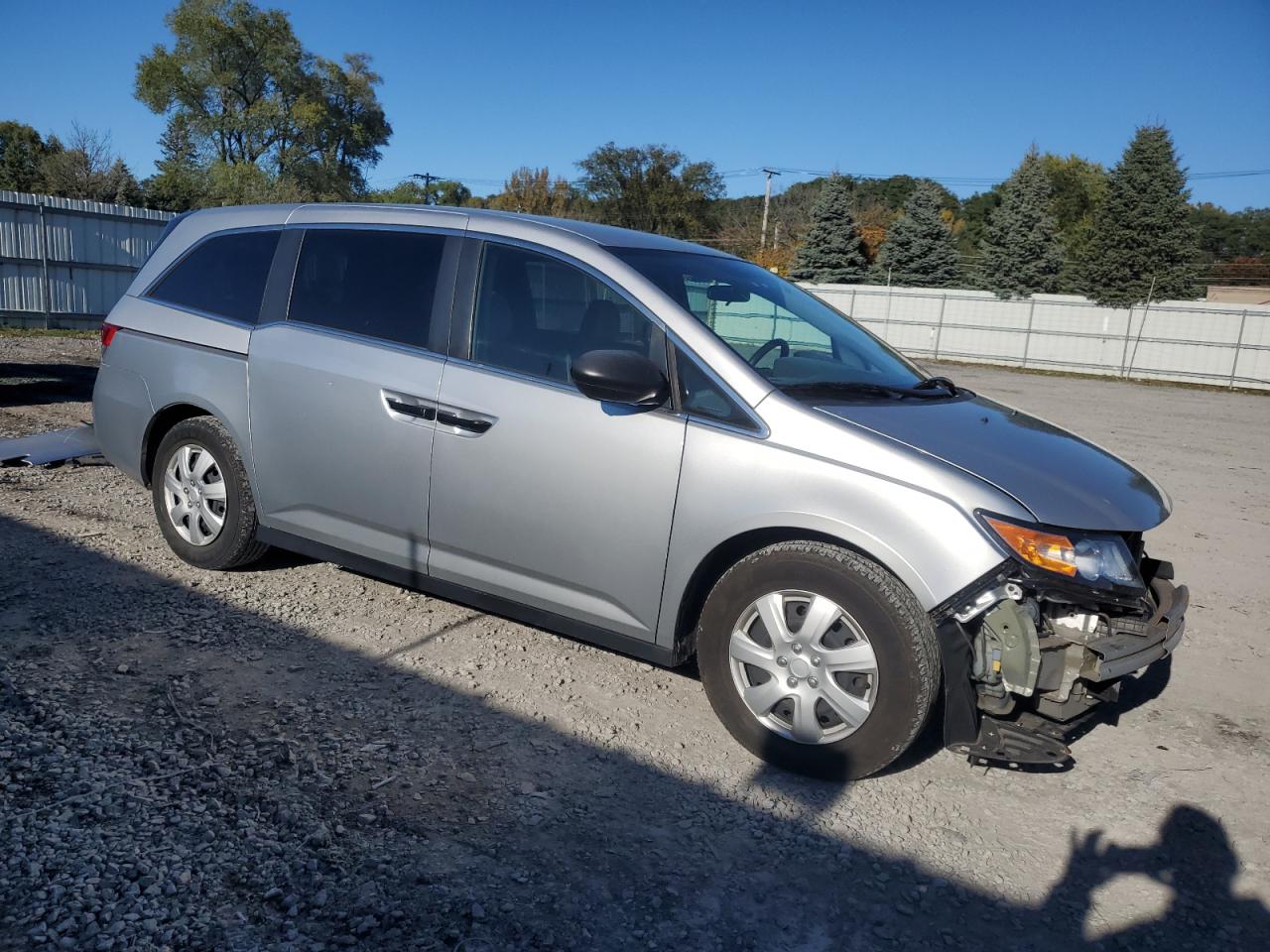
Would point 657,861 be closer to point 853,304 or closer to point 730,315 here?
point 730,315

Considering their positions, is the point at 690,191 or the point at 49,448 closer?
the point at 49,448

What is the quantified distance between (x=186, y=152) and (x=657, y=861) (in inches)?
2151

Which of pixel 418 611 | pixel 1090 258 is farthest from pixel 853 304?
pixel 418 611

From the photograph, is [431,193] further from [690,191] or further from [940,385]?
[940,385]

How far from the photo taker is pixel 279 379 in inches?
180

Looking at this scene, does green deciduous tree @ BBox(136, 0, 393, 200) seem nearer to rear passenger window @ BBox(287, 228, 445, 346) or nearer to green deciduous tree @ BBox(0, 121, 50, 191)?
green deciduous tree @ BBox(0, 121, 50, 191)

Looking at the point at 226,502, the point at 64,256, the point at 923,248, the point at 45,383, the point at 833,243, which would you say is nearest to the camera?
the point at 226,502

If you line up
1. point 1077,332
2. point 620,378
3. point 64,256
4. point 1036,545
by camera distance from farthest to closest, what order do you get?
point 1077,332, point 64,256, point 620,378, point 1036,545

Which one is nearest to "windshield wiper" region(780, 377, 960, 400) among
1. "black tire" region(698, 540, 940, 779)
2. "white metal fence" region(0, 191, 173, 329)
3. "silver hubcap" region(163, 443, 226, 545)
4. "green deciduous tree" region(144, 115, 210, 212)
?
"black tire" region(698, 540, 940, 779)

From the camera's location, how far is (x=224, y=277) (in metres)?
5.02

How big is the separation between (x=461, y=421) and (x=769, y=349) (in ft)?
4.16

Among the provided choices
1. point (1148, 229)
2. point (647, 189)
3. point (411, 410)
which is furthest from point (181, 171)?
point (411, 410)

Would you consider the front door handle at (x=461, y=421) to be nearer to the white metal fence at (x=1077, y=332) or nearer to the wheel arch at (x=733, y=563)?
the wheel arch at (x=733, y=563)

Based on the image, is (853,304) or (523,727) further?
(853,304)
